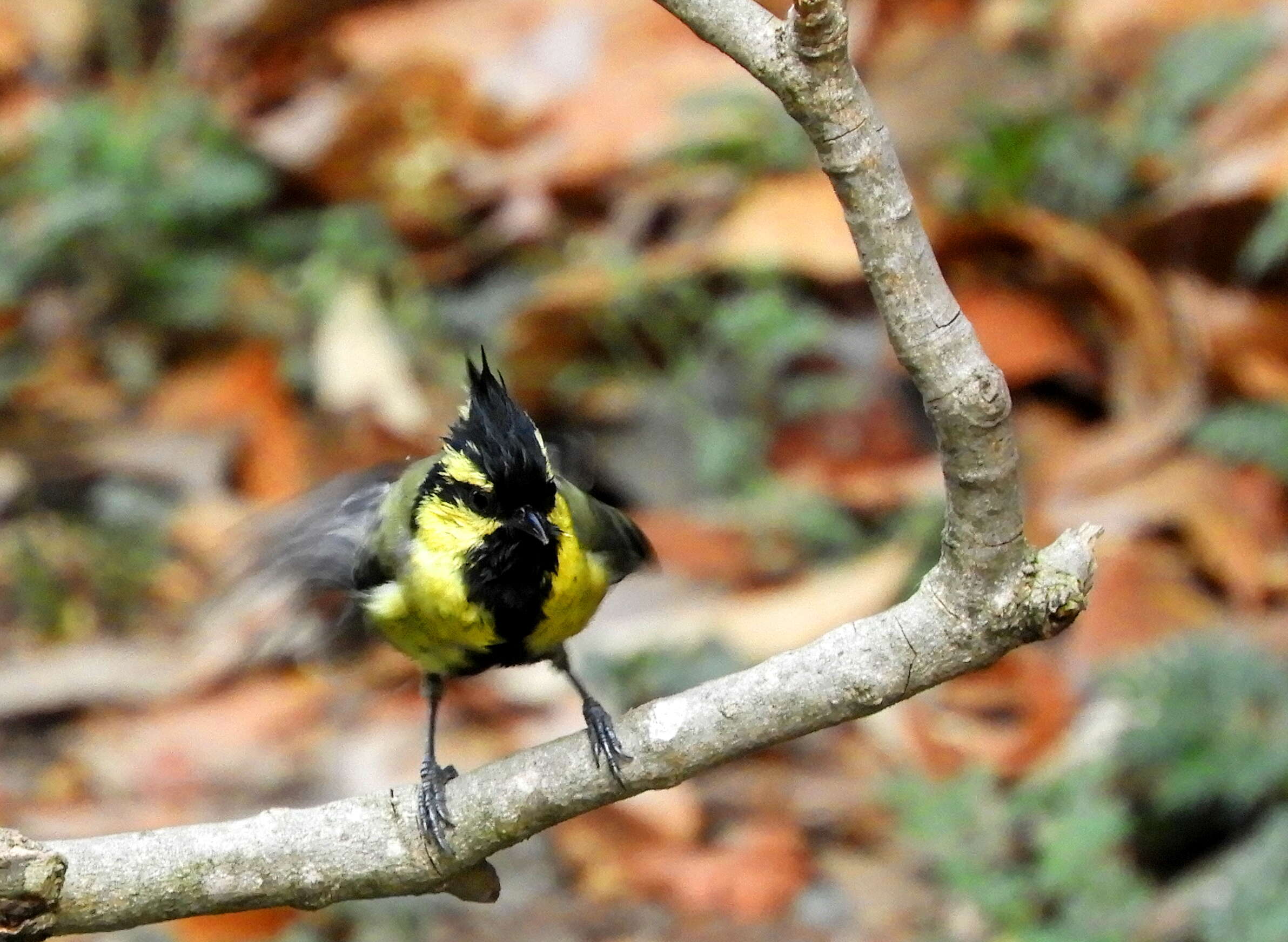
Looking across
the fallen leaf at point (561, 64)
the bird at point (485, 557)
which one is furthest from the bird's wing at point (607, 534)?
the fallen leaf at point (561, 64)

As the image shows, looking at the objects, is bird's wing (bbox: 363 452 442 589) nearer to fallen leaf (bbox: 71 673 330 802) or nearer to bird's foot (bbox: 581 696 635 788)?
bird's foot (bbox: 581 696 635 788)

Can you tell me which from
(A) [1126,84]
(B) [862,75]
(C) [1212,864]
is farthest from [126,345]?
(C) [1212,864]

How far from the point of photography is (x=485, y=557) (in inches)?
92.7

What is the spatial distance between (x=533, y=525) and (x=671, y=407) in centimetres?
260

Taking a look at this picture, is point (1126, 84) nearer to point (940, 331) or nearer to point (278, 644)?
point (278, 644)

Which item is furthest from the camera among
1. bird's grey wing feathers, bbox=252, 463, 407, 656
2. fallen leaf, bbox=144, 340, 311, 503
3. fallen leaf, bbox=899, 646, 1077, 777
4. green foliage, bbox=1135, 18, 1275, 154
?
fallen leaf, bbox=144, 340, 311, 503

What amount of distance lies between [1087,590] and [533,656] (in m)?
1.03

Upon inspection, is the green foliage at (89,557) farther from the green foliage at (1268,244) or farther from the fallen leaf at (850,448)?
the green foliage at (1268,244)

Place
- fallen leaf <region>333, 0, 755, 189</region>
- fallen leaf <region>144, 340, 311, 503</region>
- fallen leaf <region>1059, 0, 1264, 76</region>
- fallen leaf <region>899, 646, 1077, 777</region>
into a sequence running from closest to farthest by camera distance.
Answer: fallen leaf <region>899, 646, 1077, 777</region> < fallen leaf <region>144, 340, 311, 503</region> < fallen leaf <region>1059, 0, 1264, 76</region> < fallen leaf <region>333, 0, 755, 189</region>

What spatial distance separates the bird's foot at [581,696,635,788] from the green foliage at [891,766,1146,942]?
133 cm

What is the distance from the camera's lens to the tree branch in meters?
1.47

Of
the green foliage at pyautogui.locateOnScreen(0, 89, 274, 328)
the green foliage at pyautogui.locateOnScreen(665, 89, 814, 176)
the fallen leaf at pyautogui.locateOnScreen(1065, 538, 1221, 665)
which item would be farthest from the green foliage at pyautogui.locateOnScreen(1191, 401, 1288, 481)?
the green foliage at pyautogui.locateOnScreen(0, 89, 274, 328)

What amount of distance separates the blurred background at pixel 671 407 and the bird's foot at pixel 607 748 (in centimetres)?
115

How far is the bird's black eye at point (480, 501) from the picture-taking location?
2.34 metres
